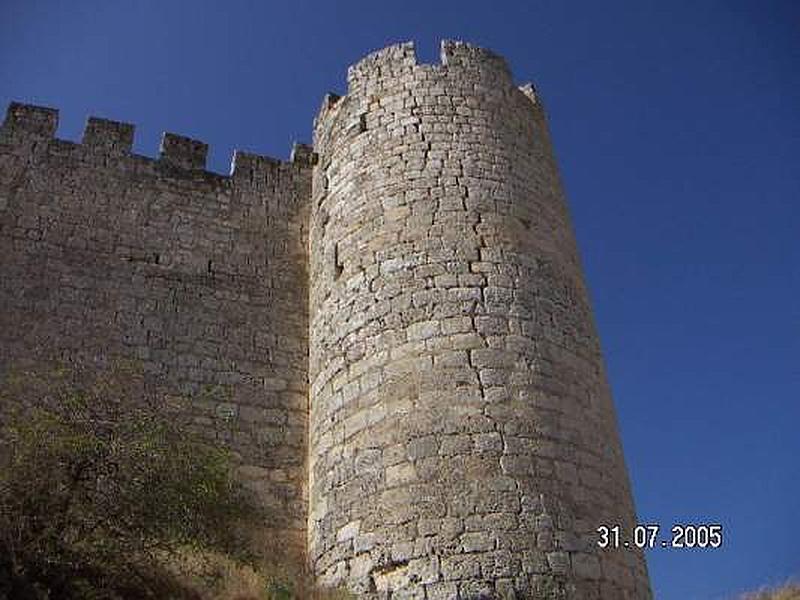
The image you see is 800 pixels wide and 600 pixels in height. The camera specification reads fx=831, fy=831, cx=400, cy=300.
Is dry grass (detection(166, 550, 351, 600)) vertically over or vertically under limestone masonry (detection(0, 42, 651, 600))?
under

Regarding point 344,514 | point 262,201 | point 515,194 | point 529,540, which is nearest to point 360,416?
point 344,514

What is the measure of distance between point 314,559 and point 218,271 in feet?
12.1

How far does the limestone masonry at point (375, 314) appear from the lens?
6324mm

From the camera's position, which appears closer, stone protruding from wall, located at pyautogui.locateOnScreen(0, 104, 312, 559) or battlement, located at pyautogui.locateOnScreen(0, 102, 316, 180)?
stone protruding from wall, located at pyautogui.locateOnScreen(0, 104, 312, 559)

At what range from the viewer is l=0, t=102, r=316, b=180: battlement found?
966 cm

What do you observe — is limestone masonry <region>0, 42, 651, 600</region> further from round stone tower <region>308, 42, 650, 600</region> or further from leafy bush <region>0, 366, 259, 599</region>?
leafy bush <region>0, 366, 259, 599</region>

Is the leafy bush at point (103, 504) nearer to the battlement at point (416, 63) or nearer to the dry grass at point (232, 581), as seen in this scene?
the dry grass at point (232, 581)

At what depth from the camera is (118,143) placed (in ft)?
32.8

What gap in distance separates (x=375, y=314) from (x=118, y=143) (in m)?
4.45

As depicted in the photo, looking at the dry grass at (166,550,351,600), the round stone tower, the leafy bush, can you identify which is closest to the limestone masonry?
the round stone tower

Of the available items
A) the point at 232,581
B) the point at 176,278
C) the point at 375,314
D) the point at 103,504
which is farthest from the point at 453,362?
the point at 176,278

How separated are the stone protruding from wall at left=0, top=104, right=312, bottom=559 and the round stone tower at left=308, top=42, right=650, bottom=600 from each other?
1.65 feet

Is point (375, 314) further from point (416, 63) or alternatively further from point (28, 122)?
point (28, 122)

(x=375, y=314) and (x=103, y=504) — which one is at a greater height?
(x=375, y=314)
